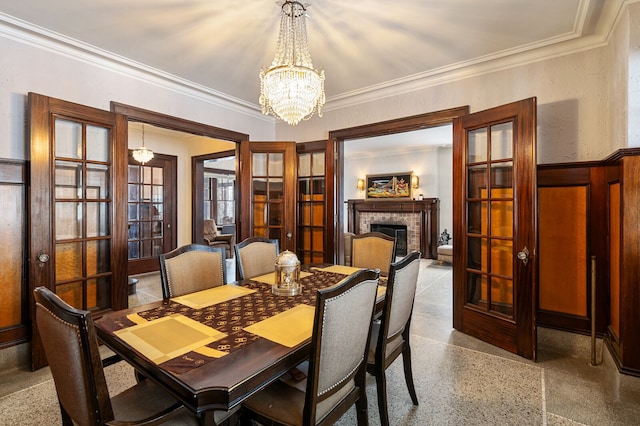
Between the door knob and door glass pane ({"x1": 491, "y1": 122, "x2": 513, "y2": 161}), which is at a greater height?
door glass pane ({"x1": 491, "y1": 122, "x2": 513, "y2": 161})

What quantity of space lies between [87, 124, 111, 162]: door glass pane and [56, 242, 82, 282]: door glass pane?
0.79m

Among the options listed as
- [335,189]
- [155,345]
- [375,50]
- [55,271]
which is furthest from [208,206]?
[155,345]

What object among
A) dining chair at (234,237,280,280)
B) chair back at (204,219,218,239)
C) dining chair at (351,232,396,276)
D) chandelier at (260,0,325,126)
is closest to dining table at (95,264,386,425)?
dining chair at (234,237,280,280)

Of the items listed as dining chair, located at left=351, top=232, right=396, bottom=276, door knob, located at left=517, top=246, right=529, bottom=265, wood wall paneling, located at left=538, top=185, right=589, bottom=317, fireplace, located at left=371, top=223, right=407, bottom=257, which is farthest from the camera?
fireplace, located at left=371, top=223, right=407, bottom=257

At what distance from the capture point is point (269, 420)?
4.28ft

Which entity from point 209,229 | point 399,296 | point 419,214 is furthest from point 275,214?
point 419,214

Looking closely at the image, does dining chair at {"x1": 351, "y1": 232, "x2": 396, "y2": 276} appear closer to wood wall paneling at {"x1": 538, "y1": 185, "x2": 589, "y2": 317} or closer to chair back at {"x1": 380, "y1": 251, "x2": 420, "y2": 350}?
chair back at {"x1": 380, "y1": 251, "x2": 420, "y2": 350}

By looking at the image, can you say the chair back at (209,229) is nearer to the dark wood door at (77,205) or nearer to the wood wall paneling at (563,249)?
the dark wood door at (77,205)

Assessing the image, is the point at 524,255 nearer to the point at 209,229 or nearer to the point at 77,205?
the point at 77,205

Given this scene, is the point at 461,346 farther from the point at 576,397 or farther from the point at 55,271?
the point at 55,271

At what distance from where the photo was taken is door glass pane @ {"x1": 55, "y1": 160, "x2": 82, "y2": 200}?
2.60 meters

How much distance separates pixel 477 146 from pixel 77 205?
372 centimetres

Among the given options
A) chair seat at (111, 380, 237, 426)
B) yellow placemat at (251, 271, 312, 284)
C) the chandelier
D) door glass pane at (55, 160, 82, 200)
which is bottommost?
chair seat at (111, 380, 237, 426)

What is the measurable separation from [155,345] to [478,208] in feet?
9.38
